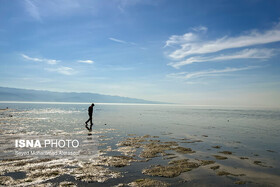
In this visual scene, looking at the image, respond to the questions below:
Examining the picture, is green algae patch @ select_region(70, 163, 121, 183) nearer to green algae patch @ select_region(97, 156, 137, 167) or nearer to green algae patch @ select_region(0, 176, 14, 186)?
green algae patch @ select_region(97, 156, 137, 167)

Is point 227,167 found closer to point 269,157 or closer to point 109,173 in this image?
point 269,157

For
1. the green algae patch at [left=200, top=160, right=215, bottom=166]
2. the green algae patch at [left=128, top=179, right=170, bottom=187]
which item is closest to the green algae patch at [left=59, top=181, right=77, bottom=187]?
the green algae patch at [left=128, top=179, right=170, bottom=187]

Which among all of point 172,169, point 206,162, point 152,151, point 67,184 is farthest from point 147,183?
point 152,151

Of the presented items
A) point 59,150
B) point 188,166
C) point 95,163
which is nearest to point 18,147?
point 59,150

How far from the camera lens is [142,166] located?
1180 centimetres

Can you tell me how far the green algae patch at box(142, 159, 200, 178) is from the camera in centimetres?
1046

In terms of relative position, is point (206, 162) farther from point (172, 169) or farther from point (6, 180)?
point (6, 180)

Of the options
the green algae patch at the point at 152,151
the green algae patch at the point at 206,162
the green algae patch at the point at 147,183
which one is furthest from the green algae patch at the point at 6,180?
the green algae patch at the point at 206,162

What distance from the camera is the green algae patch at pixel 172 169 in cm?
1046

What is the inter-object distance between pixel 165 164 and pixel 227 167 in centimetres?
402

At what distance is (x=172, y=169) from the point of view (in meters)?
11.3

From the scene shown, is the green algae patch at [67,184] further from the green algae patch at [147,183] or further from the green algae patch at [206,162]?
the green algae patch at [206,162]

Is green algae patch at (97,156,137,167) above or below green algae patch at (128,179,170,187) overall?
below

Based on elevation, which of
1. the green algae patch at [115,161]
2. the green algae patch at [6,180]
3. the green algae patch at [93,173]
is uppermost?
the green algae patch at [6,180]
